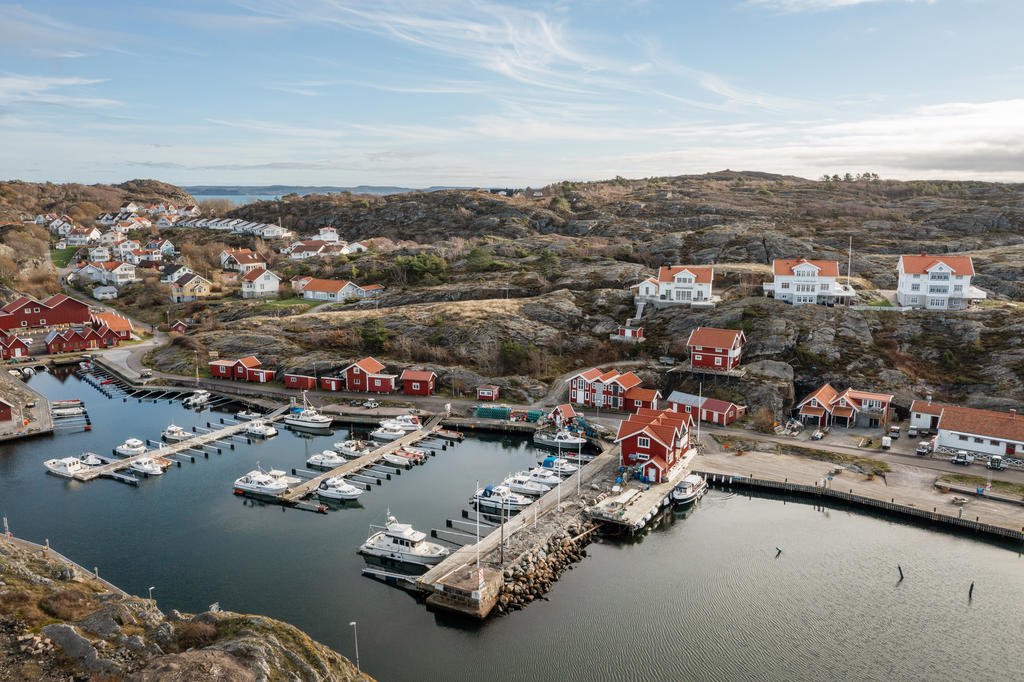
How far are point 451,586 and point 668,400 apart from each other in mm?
28654

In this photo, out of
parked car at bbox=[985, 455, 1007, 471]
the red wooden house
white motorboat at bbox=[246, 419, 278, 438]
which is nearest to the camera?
parked car at bbox=[985, 455, 1007, 471]

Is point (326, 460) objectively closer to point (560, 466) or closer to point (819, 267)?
point (560, 466)

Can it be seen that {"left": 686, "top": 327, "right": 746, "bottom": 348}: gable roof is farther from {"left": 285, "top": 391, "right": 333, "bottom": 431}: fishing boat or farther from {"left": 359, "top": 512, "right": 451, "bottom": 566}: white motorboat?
{"left": 359, "top": 512, "right": 451, "bottom": 566}: white motorboat

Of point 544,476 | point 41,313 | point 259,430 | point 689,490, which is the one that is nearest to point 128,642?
point 544,476

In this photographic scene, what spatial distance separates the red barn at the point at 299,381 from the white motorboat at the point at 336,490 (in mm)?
21234

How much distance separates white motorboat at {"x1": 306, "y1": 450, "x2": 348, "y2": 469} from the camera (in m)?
43.2

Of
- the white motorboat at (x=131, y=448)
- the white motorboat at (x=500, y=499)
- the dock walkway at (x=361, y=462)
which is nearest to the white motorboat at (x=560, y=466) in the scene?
the white motorboat at (x=500, y=499)

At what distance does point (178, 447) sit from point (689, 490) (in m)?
34.5

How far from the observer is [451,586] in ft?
90.3

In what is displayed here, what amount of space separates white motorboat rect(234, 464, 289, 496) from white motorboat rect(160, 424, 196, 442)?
417 inches

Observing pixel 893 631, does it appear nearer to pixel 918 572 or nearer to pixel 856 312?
pixel 918 572

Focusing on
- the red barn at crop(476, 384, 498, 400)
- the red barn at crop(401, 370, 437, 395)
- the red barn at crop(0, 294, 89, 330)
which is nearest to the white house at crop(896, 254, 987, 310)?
A: the red barn at crop(476, 384, 498, 400)

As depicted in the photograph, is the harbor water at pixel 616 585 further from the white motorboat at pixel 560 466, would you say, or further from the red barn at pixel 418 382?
the red barn at pixel 418 382

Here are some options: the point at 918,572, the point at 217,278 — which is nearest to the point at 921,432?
the point at 918,572
